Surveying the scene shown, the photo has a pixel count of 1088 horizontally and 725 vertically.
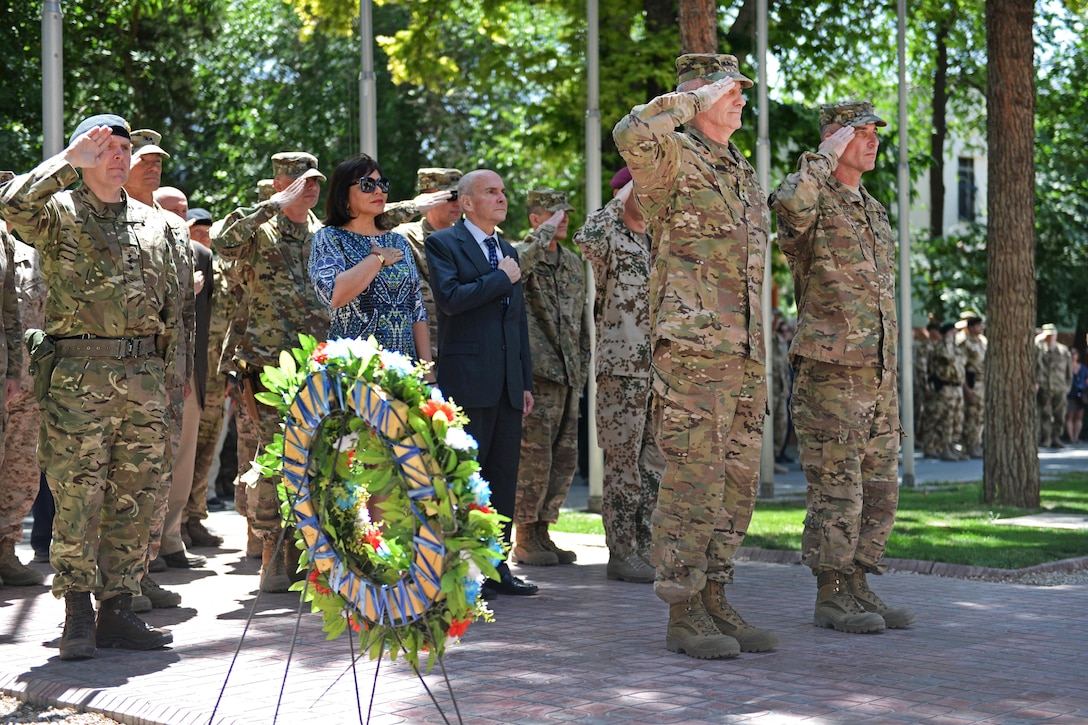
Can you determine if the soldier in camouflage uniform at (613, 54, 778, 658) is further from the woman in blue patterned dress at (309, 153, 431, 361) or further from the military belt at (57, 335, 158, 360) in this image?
the military belt at (57, 335, 158, 360)

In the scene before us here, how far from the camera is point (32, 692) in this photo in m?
5.75

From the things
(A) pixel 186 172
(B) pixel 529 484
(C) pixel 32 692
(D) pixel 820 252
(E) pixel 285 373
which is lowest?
(C) pixel 32 692

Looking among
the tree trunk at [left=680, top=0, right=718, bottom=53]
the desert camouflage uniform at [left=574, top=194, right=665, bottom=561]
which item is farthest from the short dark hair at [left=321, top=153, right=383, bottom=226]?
the tree trunk at [left=680, top=0, right=718, bottom=53]

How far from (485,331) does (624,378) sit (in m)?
1.14

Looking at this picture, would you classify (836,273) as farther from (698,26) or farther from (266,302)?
(698,26)

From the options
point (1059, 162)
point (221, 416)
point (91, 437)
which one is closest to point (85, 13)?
point (221, 416)

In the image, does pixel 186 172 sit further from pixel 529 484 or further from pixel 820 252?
pixel 820 252

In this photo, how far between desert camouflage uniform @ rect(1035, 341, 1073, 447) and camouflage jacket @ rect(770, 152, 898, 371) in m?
22.6

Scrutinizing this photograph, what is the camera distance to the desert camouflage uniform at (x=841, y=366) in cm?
694

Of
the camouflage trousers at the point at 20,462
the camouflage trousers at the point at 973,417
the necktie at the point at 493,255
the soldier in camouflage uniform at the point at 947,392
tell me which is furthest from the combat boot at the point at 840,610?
the camouflage trousers at the point at 973,417

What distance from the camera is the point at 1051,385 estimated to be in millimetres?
28484

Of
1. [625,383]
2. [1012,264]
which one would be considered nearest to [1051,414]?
[1012,264]

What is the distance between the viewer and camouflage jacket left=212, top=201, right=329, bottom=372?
825 centimetres

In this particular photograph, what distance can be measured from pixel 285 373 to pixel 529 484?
4.48 metres
